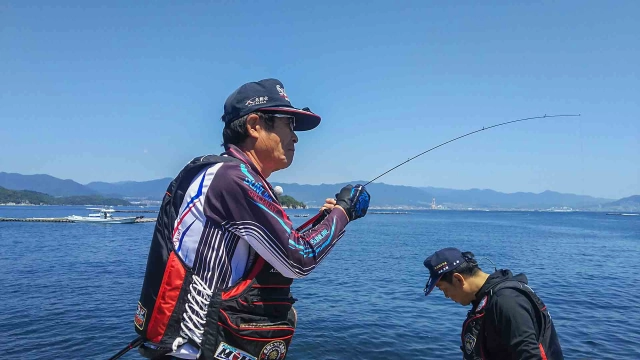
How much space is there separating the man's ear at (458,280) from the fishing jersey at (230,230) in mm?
3133

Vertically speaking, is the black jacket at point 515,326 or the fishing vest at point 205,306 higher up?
the fishing vest at point 205,306

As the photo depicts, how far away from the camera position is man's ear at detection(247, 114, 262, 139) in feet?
8.31

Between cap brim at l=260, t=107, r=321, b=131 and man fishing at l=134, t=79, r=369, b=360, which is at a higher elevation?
cap brim at l=260, t=107, r=321, b=131

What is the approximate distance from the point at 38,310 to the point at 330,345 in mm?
12479

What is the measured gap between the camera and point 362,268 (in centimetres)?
3125

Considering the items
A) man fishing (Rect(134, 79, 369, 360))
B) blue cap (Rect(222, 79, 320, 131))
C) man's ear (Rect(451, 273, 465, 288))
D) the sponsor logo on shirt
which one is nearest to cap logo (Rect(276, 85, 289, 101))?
blue cap (Rect(222, 79, 320, 131))

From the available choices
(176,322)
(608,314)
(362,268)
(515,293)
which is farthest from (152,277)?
(362,268)

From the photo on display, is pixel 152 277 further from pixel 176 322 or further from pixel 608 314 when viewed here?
pixel 608 314

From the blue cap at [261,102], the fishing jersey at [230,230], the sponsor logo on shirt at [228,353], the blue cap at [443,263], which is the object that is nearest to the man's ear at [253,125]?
the blue cap at [261,102]

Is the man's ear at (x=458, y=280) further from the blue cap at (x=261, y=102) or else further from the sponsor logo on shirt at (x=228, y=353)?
the sponsor logo on shirt at (x=228, y=353)

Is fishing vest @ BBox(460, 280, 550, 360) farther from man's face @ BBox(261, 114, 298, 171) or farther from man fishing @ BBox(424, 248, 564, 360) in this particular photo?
man's face @ BBox(261, 114, 298, 171)

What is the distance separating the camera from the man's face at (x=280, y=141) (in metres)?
2.60

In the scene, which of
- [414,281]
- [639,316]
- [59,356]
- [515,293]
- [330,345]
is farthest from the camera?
[414,281]

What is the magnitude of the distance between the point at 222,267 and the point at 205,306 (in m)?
0.20
